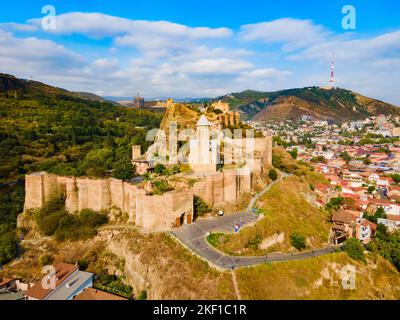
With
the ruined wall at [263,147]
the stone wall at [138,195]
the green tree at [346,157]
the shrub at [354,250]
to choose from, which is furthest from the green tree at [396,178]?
the stone wall at [138,195]

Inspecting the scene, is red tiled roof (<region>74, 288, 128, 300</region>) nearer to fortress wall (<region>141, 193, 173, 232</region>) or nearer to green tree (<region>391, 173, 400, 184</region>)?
fortress wall (<region>141, 193, 173, 232</region>)

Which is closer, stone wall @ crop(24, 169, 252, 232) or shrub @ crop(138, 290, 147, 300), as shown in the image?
shrub @ crop(138, 290, 147, 300)

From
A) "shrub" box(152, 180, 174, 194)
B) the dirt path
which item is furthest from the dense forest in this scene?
the dirt path

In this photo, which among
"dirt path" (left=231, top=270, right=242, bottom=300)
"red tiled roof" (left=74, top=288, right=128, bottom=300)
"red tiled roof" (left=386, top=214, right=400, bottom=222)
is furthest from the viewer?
"red tiled roof" (left=386, top=214, right=400, bottom=222)

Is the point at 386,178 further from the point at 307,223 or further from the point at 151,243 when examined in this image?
the point at 151,243

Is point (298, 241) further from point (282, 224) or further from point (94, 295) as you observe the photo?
point (94, 295)

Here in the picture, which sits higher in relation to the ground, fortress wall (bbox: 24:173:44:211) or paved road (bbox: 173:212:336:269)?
fortress wall (bbox: 24:173:44:211)
